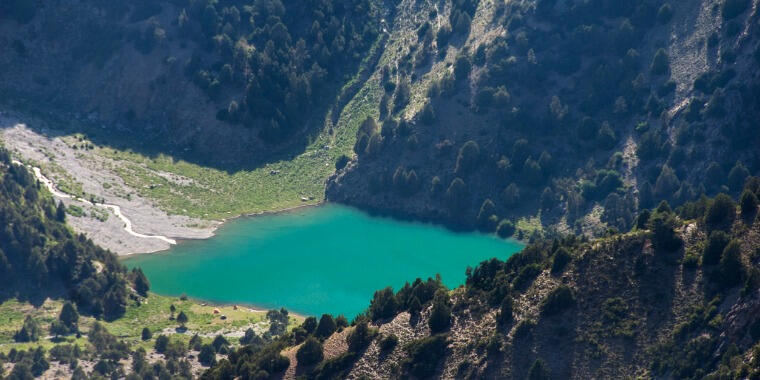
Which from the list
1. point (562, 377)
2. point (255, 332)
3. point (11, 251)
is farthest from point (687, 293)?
point (11, 251)

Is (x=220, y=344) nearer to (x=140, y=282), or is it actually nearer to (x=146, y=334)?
(x=146, y=334)

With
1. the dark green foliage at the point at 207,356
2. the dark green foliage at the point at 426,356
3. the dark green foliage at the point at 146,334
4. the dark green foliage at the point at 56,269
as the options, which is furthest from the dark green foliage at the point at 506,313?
the dark green foliage at the point at 56,269

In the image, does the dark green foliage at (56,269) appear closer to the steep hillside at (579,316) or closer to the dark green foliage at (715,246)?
the steep hillside at (579,316)

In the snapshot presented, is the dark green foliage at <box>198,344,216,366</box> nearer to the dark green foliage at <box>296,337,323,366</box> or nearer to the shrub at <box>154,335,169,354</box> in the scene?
the shrub at <box>154,335,169,354</box>

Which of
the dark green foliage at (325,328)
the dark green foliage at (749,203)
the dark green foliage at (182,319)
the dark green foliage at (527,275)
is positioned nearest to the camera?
the dark green foliage at (749,203)

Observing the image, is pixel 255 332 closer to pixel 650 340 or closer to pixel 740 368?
pixel 650 340

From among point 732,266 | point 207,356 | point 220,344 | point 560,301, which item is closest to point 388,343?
point 560,301
